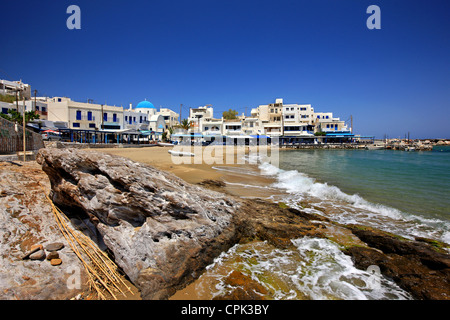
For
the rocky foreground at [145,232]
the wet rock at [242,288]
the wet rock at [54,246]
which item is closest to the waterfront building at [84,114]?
the rocky foreground at [145,232]

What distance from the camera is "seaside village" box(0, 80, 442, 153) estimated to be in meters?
40.2

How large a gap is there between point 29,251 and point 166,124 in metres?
63.1

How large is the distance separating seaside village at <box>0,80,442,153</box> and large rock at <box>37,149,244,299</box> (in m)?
34.5

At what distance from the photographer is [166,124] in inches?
2515

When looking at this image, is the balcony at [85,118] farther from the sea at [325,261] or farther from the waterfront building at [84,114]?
the sea at [325,261]

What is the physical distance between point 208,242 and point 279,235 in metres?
2.24

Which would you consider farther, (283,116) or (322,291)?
(283,116)

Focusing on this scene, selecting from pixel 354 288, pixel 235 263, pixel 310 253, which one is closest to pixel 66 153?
pixel 235 263

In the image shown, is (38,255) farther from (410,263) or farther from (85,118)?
(85,118)

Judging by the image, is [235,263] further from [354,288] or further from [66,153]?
[66,153]

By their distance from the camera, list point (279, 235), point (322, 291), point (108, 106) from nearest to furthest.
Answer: point (322, 291), point (279, 235), point (108, 106)

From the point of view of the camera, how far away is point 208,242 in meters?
4.58

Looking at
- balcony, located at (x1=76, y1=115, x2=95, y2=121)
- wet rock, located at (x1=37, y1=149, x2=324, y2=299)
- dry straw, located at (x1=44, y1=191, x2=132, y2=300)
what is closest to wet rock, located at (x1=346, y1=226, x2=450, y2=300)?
wet rock, located at (x1=37, y1=149, x2=324, y2=299)

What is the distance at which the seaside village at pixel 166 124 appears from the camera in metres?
40.2
